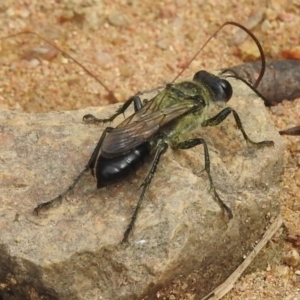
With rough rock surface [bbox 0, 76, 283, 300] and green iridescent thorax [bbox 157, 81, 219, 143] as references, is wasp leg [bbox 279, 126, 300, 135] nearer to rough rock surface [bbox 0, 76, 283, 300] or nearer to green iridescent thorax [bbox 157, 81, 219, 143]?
rough rock surface [bbox 0, 76, 283, 300]

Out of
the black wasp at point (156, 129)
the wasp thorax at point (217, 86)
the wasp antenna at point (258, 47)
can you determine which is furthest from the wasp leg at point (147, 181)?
the wasp antenna at point (258, 47)

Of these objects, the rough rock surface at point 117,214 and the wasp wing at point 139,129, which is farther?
the wasp wing at point 139,129

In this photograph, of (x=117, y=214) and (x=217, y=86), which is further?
(x=217, y=86)

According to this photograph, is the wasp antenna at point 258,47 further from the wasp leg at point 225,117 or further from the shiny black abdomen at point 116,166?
the shiny black abdomen at point 116,166

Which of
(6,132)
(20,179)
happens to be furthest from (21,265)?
(6,132)

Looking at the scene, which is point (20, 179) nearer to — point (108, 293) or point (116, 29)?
point (108, 293)

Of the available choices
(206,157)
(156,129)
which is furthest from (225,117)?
(156,129)

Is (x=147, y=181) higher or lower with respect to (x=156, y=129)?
lower

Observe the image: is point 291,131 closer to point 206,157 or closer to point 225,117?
point 225,117
